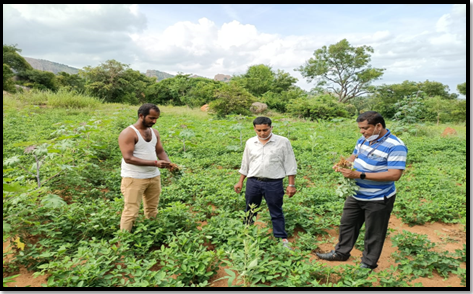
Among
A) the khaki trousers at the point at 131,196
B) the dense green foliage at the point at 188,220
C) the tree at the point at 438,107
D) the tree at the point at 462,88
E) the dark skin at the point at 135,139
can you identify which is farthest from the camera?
the tree at the point at 438,107

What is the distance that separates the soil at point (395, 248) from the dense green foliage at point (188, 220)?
3.3 inches

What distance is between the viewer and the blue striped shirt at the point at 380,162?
2406 millimetres

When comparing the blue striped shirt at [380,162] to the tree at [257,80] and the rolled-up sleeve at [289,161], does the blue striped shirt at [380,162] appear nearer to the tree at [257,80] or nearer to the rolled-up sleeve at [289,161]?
the rolled-up sleeve at [289,161]

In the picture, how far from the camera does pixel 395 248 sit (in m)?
3.21

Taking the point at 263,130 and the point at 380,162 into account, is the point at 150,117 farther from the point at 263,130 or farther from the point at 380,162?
the point at 380,162

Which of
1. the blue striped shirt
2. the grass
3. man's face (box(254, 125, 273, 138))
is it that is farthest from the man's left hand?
the grass

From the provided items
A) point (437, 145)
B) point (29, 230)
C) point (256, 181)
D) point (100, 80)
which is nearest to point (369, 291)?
point (256, 181)

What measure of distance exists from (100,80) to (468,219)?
29866mm

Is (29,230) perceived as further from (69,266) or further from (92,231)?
(69,266)

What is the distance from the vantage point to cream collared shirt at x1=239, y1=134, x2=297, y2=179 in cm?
304

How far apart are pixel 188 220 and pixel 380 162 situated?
2234 millimetres

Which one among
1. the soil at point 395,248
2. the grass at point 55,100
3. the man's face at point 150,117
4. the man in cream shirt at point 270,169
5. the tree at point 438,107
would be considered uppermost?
the grass at point 55,100

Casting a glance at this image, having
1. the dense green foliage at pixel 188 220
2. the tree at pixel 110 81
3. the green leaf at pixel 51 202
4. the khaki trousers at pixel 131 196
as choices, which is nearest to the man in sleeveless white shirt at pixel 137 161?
the khaki trousers at pixel 131 196

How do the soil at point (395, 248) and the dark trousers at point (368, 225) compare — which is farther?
the dark trousers at point (368, 225)
